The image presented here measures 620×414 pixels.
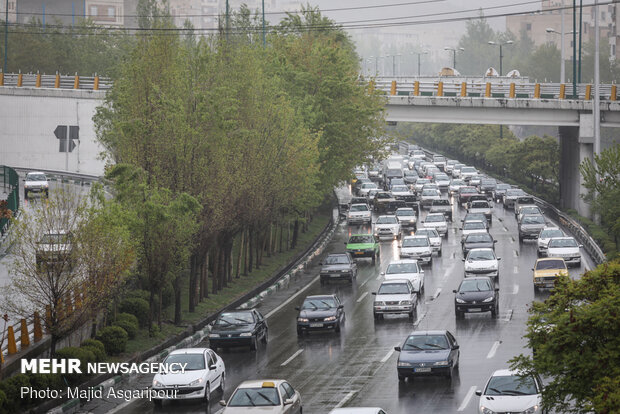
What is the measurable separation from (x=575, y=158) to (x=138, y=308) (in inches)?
1788

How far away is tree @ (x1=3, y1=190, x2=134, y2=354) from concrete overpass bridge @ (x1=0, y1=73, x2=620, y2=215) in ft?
117

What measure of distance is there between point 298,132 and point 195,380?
2961 centimetres

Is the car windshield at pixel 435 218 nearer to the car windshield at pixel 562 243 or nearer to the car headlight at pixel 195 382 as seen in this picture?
the car windshield at pixel 562 243

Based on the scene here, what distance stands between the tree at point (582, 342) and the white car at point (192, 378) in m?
10.6

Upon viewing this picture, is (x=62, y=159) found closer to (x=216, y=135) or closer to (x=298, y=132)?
(x=298, y=132)

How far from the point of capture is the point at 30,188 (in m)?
69.9

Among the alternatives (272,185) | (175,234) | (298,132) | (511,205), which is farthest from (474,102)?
(175,234)

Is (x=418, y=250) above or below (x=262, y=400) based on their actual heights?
above

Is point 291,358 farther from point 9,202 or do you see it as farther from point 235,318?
point 9,202

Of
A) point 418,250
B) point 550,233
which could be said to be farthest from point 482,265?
point 550,233

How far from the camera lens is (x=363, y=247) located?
57812mm

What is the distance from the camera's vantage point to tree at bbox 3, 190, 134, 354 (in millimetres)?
30031

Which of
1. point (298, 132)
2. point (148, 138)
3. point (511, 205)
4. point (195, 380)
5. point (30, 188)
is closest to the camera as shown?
point (195, 380)

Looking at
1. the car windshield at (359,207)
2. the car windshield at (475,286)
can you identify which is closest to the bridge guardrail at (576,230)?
the car windshield at (475,286)
